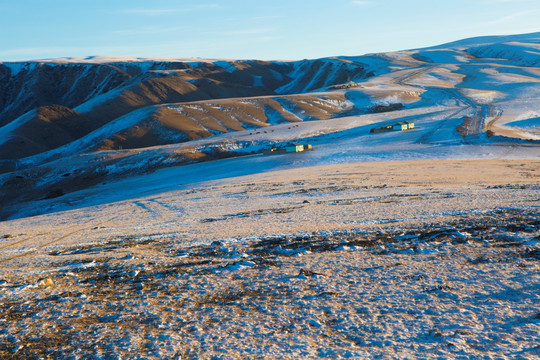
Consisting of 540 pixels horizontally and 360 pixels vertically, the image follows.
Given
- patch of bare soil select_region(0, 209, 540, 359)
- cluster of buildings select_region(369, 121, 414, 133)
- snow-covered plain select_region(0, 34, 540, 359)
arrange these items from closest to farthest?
patch of bare soil select_region(0, 209, 540, 359) < snow-covered plain select_region(0, 34, 540, 359) < cluster of buildings select_region(369, 121, 414, 133)

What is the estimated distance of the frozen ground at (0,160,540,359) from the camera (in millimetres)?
7879

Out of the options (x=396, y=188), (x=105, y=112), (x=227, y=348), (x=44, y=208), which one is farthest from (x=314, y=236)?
(x=105, y=112)

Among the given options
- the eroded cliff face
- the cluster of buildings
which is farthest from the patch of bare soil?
the eroded cliff face

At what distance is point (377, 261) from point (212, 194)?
757 inches

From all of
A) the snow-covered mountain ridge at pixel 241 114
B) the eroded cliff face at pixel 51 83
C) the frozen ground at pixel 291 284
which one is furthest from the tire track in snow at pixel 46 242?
the eroded cliff face at pixel 51 83

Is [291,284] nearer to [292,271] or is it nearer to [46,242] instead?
[292,271]

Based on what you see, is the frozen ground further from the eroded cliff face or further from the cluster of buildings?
the eroded cliff face

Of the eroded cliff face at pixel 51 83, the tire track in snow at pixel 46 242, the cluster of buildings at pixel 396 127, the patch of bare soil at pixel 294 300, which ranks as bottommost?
the tire track in snow at pixel 46 242

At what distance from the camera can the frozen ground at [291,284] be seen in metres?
7.88

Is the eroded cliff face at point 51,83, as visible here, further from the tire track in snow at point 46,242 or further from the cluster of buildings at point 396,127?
the tire track in snow at point 46,242

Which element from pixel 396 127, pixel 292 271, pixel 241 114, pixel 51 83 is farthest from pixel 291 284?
pixel 51 83

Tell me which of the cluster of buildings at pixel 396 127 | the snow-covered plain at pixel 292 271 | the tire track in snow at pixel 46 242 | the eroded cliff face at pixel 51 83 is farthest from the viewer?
the eroded cliff face at pixel 51 83

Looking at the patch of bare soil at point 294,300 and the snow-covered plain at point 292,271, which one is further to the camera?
A: the snow-covered plain at point 292,271

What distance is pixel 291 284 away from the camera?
1065 centimetres
